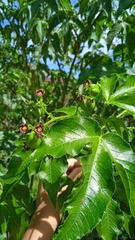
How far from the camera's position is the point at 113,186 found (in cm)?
68

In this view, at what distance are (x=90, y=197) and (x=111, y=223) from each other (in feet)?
0.43

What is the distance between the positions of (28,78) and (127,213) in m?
1.58

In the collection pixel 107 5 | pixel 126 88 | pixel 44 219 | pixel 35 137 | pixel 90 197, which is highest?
pixel 107 5

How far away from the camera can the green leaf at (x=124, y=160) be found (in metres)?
0.69

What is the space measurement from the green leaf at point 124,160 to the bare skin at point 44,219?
26 cm

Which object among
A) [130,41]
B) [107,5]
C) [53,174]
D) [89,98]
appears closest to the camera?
[53,174]

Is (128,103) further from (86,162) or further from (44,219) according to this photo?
(44,219)

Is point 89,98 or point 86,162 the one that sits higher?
point 89,98

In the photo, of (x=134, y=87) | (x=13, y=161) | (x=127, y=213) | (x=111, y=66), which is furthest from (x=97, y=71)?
(x=13, y=161)

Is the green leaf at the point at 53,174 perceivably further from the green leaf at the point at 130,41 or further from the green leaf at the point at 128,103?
the green leaf at the point at 130,41

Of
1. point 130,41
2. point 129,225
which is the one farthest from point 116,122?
point 130,41

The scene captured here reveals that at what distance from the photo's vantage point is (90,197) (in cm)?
67

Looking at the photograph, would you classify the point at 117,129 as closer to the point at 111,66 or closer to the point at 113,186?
the point at 113,186

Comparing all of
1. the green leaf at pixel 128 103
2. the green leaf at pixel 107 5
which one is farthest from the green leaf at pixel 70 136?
the green leaf at pixel 107 5
